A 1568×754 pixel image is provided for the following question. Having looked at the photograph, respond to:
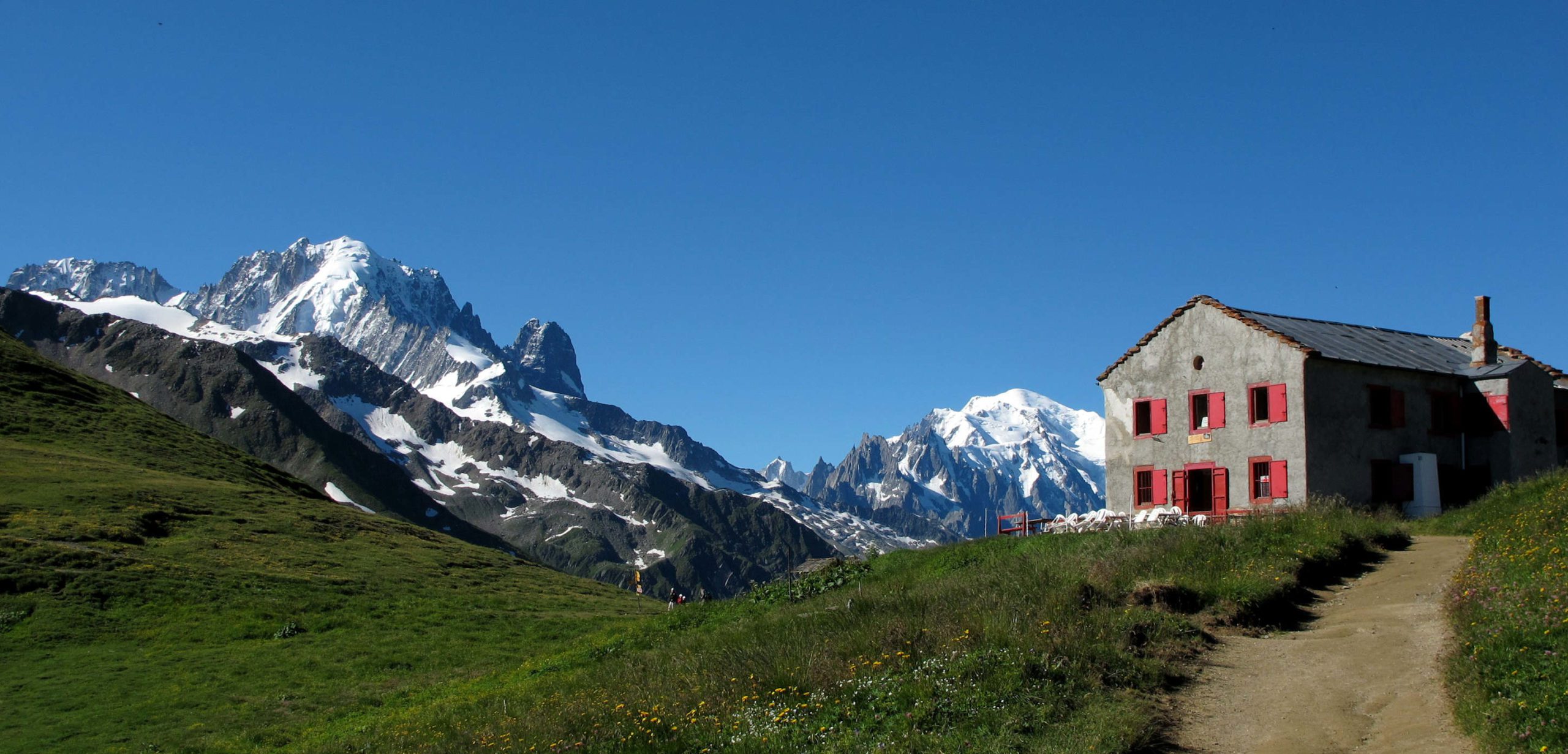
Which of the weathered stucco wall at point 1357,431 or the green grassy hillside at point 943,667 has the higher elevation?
the weathered stucco wall at point 1357,431

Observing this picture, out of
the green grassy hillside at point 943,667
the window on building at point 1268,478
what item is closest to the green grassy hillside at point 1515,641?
the green grassy hillside at point 943,667

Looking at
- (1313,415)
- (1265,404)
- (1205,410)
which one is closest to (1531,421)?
(1313,415)

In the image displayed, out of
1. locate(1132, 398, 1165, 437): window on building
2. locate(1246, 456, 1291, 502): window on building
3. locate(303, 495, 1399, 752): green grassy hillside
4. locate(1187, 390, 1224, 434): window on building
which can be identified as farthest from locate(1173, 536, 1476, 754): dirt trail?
locate(1132, 398, 1165, 437): window on building

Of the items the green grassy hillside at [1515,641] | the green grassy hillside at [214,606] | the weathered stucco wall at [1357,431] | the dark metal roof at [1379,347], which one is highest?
the dark metal roof at [1379,347]

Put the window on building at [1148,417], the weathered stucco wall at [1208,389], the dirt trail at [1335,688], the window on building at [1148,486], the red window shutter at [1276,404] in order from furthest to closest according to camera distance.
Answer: the window on building at [1148,417], the window on building at [1148,486], the red window shutter at [1276,404], the weathered stucco wall at [1208,389], the dirt trail at [1335,688]

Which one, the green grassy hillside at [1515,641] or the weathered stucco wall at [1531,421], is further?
the weathered stucco wall at [1531,421]

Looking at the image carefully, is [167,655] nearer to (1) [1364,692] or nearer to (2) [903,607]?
(2) [903,607]

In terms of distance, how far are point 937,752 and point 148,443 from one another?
96.8 meters

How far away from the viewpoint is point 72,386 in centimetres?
10425

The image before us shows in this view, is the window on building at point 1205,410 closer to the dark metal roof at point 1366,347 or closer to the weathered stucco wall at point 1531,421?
the dark metal roof at point 1366,347

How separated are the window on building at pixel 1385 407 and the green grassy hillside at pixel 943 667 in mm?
15346

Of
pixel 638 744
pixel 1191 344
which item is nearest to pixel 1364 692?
pixel 638 744

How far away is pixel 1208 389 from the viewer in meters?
43.5

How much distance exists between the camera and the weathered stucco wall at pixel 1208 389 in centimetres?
3991
